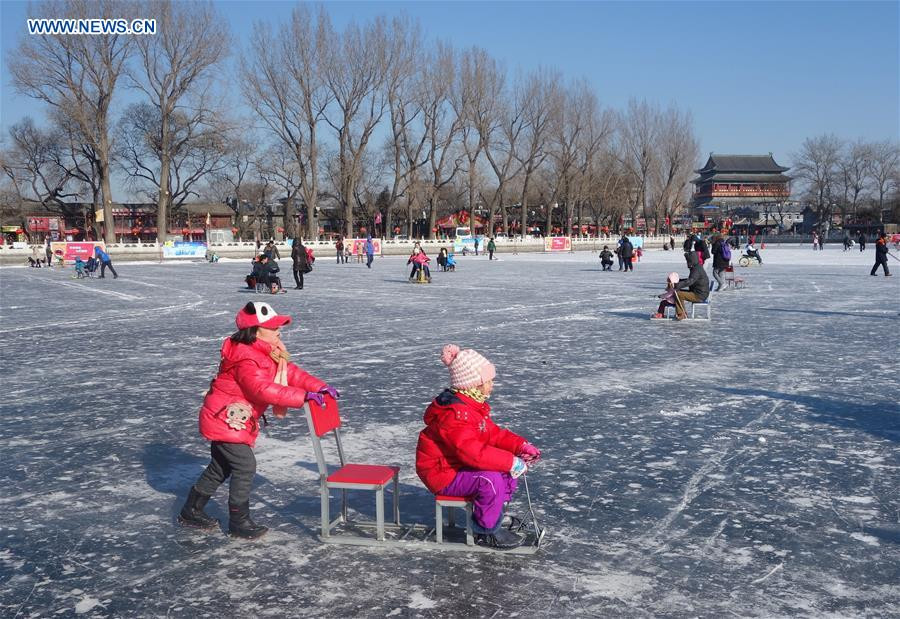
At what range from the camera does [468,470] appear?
12.1 ft

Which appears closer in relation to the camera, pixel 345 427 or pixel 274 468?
pixel 274 468

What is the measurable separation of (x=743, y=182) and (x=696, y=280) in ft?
336

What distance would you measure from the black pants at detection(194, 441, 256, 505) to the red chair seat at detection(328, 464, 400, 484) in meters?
0.44

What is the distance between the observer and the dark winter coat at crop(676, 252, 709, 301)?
1308cm

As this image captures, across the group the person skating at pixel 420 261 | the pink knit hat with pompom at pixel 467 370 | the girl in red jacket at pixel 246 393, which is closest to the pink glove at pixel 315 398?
the girl in red jacket at pixel 246 393

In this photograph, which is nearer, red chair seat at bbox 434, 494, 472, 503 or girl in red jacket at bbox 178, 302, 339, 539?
red chair seat at bbox 434, 494, 472, 503

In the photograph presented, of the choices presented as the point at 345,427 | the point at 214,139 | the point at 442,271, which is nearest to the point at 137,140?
the point at 214,139

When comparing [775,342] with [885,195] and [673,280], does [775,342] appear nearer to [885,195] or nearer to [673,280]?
[673,280]

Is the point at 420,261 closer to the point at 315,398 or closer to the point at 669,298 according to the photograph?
the point at 669,298

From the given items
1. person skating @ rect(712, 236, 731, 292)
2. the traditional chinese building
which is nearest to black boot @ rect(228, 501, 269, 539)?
person skating @ rect(712, 236, 731, 292)

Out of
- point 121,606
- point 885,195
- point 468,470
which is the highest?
point 885,195

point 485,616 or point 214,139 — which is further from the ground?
point 214,139

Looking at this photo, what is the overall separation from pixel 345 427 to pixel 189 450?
1151 mm

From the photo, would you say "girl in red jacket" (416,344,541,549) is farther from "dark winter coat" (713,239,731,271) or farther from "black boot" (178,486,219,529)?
"dark winter coat" (713,239,731,271)
